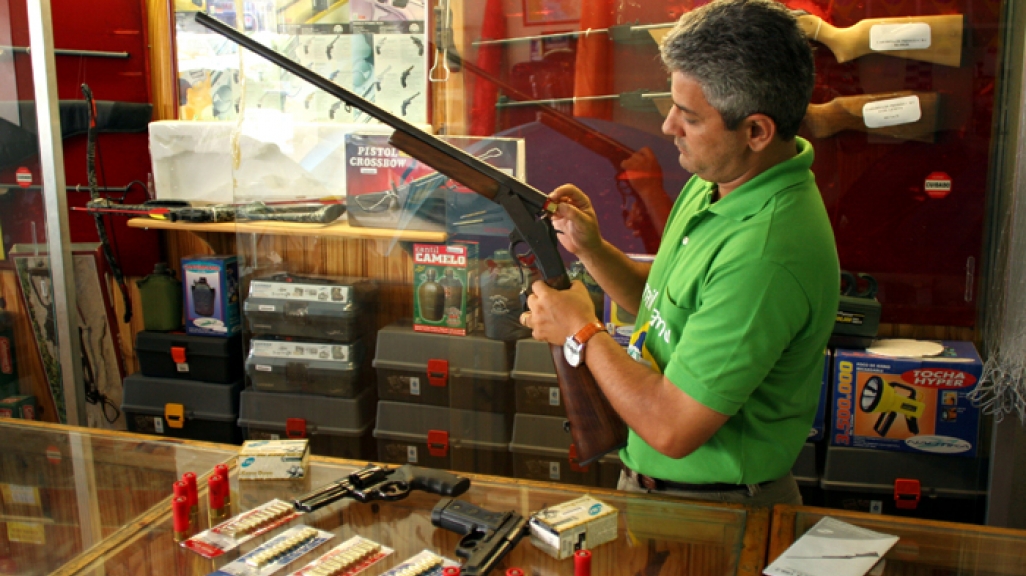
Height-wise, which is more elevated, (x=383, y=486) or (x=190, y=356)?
(x=383, y=486)

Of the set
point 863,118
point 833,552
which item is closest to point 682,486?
point 833,552

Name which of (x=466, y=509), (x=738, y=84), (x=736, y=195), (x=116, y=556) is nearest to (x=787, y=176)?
(x=736, y=195)

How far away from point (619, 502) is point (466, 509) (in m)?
0.27

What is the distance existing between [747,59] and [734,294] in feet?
1.20

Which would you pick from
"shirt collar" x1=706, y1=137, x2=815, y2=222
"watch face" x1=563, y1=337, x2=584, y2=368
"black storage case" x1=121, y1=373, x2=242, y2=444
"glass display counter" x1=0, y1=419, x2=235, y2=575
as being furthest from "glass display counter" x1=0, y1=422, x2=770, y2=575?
"black storage case" x1=121, y1=373, x2=242, y2=444

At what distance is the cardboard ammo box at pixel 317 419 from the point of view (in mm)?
3012

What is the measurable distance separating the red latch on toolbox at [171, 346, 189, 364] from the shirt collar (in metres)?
2.55

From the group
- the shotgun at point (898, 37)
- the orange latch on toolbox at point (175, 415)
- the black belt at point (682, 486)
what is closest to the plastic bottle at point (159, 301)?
the orange latch on toolbox at point (175, 415)

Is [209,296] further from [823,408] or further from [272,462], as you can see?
[823,408]

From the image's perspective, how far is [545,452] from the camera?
2893mm

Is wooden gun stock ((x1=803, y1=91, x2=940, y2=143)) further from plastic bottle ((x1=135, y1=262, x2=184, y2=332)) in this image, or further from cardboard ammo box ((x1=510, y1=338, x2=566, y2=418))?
plastic bottle ((x1=135, y1=262, x2=184, y2=332))

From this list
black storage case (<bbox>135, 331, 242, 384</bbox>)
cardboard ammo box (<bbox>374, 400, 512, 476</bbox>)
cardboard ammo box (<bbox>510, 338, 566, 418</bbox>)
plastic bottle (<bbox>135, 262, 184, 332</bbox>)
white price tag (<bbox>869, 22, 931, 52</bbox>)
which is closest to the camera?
white price tag (<bbox>869, 22, 931, 52</bbox>)

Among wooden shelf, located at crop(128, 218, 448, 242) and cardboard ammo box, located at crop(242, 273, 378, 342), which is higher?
wooden shelf, located at crop(128, 218, 448, 242)

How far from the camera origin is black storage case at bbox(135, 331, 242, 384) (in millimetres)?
3311
